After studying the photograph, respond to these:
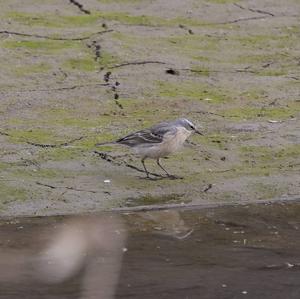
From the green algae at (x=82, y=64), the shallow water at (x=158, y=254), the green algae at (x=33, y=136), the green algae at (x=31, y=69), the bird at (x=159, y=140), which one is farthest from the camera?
the green algae at (x=82, y=64)

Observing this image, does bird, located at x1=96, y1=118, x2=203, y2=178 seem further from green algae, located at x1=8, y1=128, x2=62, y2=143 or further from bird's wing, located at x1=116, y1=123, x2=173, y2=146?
green algae, located at x1=8, y1=128, x2=62, y2=143

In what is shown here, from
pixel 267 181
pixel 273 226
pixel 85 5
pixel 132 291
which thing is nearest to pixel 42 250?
pixel 132 291

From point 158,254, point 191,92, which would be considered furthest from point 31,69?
point 158,254

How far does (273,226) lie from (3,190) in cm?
201

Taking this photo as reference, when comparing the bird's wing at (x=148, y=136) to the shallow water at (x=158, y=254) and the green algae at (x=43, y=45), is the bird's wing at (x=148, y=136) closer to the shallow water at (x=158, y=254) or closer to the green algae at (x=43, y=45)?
Result: the shallow water at (x=158, y=254)

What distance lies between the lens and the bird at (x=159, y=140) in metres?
9.23

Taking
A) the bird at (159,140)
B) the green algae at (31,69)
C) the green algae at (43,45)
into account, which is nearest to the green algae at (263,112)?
the bird at (159,140)

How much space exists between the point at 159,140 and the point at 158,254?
185 centimetres

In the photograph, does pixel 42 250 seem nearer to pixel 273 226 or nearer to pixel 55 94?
pixel 273 226

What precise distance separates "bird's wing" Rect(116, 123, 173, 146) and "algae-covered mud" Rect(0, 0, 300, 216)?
0.85 feet

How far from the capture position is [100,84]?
38.8 ft

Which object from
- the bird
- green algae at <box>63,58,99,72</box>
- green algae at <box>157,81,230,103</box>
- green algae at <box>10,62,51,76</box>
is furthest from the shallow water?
green algae at <box>63,58,99,72</box>

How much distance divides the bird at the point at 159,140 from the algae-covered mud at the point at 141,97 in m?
0.22

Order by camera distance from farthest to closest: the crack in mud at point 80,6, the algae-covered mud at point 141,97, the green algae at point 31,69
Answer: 1. the crack in mud at point 80,6
2. the green algae at point 31,69
3. the algae-covered mud at point 141,97
